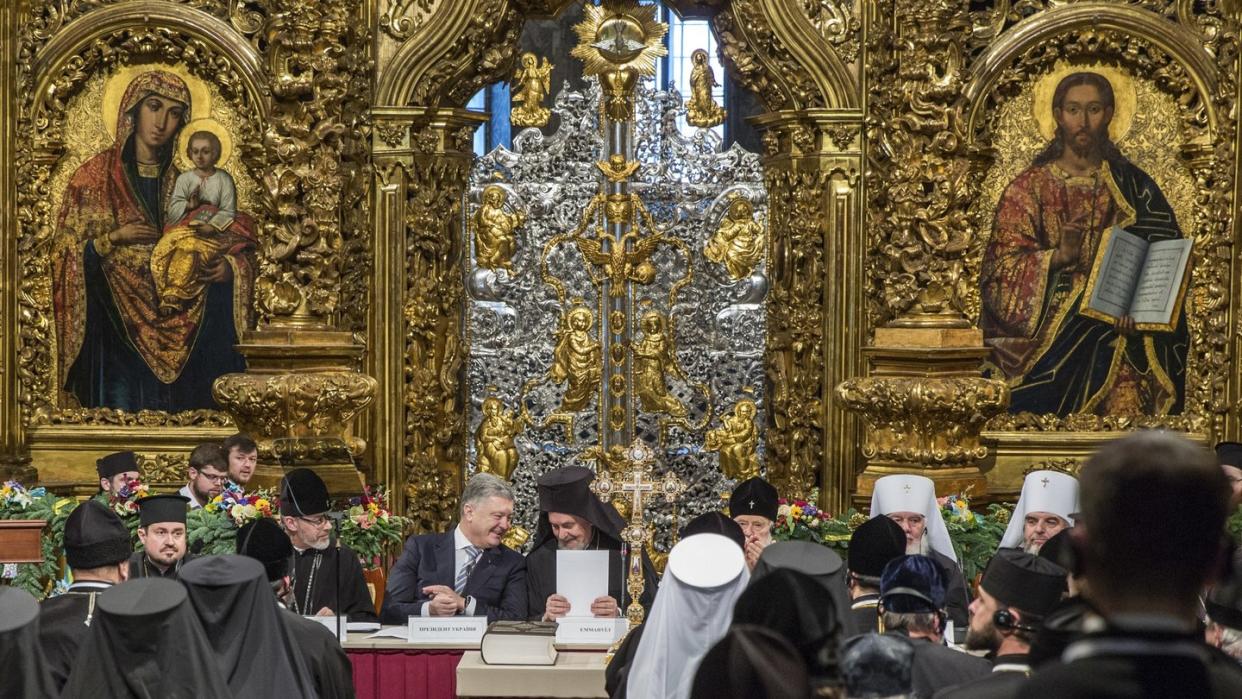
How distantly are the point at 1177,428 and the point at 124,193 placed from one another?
25.6ft

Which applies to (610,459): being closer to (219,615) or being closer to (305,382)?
(305,382)

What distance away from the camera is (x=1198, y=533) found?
3.22 metres

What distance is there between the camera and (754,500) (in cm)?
1071

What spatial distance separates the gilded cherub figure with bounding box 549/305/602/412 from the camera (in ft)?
45.3

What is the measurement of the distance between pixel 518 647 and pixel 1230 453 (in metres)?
5.29

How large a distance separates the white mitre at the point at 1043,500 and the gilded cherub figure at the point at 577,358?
Answer: 4.02 metres

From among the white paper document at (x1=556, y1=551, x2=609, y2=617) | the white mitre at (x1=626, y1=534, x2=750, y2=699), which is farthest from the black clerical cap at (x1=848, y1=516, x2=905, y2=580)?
the white paper document at (x1=556, y1=551, x2=609, y2=617)

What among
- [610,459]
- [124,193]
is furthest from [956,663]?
[124,193]

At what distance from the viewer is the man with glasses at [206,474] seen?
11625 mm

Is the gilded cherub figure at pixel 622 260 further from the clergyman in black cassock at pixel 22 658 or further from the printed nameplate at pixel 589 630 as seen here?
the clergyman in black cassock at pixel 22 658

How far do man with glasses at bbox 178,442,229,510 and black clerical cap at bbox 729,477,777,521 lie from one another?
3.27 metres

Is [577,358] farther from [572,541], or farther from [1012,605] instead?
[1012,605]

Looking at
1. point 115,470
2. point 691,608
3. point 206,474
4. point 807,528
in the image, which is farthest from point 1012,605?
point 115,470

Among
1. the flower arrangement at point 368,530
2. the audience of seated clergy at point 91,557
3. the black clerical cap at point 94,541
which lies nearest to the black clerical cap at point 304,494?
the flower arrangement at point 368,530
